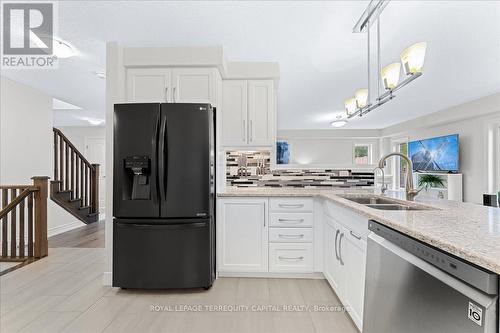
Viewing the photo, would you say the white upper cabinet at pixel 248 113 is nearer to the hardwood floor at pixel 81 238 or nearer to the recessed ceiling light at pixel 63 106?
the hardwood floor at pixel 81 238

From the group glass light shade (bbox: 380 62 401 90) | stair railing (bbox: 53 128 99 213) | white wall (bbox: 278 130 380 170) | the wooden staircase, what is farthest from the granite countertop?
white wall (bbox: 278 130 380 170)

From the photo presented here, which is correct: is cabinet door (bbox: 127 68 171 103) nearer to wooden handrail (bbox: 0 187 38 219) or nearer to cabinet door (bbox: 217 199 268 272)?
cabinet door (bbox: 217 199 268 272)

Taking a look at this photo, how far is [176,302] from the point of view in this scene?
2367 mm

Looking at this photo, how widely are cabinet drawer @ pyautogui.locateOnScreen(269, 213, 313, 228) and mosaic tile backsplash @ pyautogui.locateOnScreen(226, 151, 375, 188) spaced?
862 millimetres

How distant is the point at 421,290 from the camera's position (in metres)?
1.03

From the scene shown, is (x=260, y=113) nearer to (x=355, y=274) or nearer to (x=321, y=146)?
(x=355, y=274)

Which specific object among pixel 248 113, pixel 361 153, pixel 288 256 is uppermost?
pixel 248 113

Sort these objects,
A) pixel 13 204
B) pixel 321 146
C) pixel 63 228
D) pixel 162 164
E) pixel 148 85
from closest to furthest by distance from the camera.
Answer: pixel 162 164 → pixel 148 85 → pixel 13 204 → pixel 63 228 → pixel 321 146

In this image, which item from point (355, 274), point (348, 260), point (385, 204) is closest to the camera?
point (355, 274)

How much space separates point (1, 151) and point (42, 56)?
156cm

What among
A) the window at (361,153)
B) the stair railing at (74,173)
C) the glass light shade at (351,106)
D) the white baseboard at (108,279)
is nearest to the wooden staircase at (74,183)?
the stair railing at (74,173)

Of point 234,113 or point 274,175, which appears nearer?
point 234,113

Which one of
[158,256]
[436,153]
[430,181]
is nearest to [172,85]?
[158,256]

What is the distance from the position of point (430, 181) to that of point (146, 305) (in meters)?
6.98
